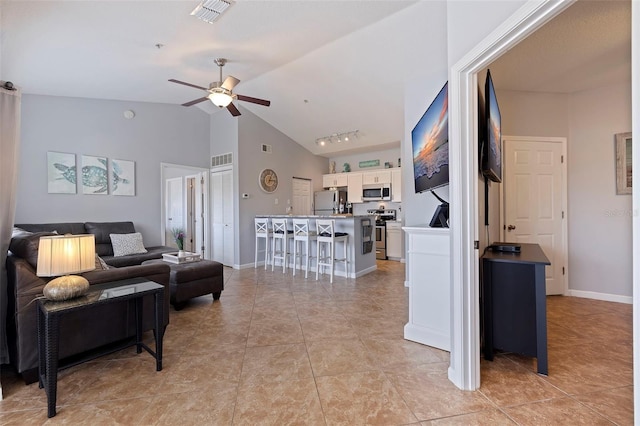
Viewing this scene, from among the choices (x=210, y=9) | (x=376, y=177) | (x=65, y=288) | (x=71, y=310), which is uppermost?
(x=210, y=9)

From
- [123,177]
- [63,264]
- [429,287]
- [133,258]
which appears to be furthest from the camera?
[123,177]

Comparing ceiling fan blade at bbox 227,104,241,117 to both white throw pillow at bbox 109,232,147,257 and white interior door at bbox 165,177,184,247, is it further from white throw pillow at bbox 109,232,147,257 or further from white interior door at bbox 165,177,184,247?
white interior door at bbox 165,177,184,247

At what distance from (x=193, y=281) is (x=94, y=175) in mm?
2961

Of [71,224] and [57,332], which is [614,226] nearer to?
[57,332]

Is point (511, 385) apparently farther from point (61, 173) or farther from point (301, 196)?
point (61, 173)

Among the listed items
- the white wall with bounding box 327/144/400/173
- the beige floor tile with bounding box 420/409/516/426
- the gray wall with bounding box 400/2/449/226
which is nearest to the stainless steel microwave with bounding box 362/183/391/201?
the white wall with bounding box 327/144/400/173

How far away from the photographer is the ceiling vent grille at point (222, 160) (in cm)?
600

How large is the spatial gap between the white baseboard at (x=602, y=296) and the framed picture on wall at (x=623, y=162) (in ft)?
4.05

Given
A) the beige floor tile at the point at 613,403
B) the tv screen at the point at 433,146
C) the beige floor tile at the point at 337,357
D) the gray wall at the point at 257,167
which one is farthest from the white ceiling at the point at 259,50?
the beige floor tile at the point at 337,357

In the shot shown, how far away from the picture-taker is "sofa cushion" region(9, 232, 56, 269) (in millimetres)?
2020

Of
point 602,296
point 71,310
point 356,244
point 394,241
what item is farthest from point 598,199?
point 71,310

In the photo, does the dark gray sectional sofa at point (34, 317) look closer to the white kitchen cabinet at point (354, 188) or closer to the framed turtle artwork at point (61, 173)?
the framed turtle artwork at point (61, 173)

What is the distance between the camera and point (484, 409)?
169 centimetres

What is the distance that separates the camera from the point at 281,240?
19.7 ft
